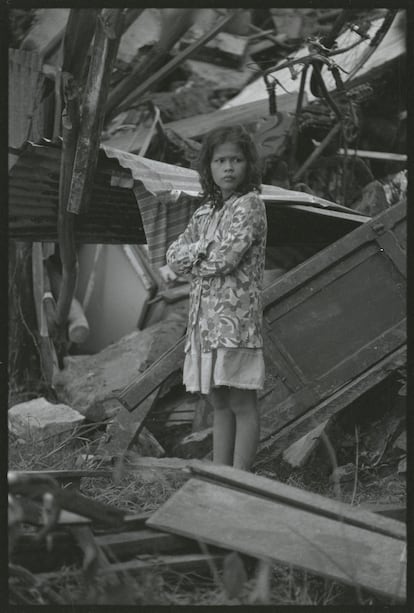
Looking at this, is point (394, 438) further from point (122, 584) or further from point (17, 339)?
point (17, 339)

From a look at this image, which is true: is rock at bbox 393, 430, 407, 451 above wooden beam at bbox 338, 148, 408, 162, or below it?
below

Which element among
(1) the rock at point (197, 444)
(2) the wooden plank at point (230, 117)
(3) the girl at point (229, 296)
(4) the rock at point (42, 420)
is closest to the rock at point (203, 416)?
(1) the rock at point (197, 444)

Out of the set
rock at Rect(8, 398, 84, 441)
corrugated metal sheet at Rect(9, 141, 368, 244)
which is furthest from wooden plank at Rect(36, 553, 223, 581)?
rock at Rect(8, 398, 84, 441)

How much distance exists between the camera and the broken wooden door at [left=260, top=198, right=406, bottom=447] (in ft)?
15.8

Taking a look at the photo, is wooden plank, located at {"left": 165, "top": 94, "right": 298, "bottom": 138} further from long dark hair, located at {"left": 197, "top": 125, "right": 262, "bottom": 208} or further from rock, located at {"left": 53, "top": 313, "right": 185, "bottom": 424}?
long dark hair, located at {"left": 197, "top": 125, "right": 262, "bottom": 208}

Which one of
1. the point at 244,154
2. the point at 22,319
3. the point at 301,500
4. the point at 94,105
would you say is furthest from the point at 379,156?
the point at 301,500

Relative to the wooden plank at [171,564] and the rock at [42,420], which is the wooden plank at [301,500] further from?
the rock at [42,420]

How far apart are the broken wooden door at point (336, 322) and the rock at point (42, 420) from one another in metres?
1.75

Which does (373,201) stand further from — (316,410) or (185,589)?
(185,589)

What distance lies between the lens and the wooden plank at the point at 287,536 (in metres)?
2.62

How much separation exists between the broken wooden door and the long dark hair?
0.90m

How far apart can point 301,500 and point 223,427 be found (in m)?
1.18

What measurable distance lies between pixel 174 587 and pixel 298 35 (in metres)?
9.49

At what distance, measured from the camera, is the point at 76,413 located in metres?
6.27
